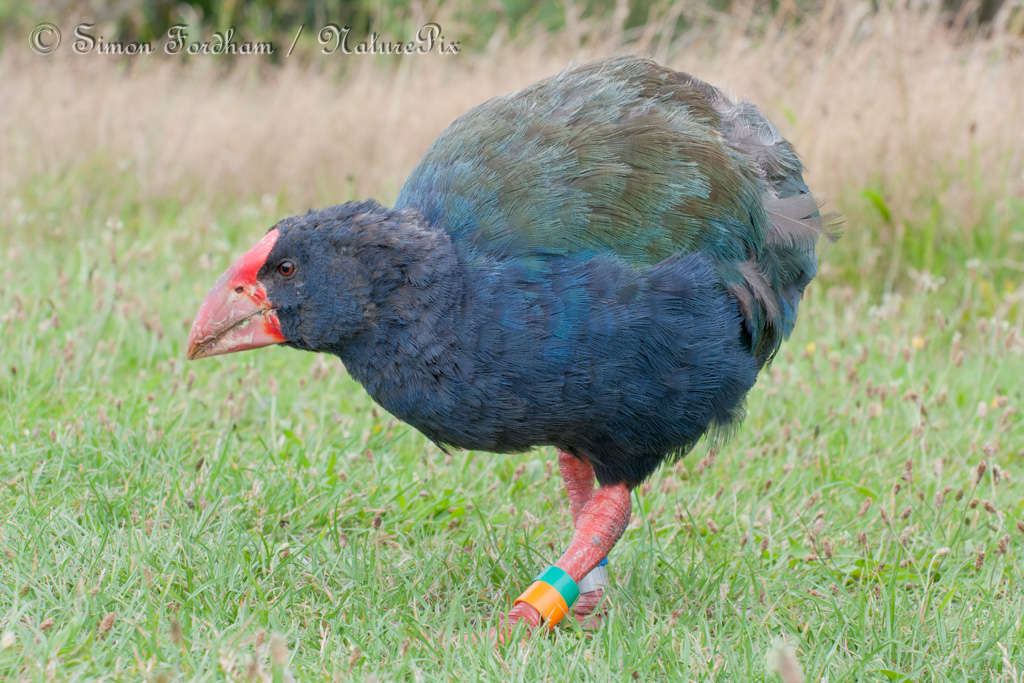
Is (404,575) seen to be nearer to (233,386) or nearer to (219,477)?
(219,477)

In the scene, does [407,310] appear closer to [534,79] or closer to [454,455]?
[454,455]

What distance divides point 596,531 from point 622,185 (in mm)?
727

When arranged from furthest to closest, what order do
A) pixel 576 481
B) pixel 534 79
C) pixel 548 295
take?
pixel 534 79 < pixel 576 481 < pixel 548 295

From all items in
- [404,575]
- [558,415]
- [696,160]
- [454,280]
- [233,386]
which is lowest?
[233,386]

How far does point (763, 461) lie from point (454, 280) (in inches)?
52.1

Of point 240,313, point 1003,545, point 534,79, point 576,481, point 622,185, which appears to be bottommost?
point 534,79

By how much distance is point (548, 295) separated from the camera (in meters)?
2.00

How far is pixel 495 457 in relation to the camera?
2932 millimetres

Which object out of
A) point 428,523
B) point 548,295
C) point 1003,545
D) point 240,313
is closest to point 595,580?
point 428,523

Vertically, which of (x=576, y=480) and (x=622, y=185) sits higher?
(x=622, y=185)

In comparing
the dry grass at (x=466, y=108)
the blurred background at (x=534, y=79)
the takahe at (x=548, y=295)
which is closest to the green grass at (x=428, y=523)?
the takahe at (x=548, y=295)

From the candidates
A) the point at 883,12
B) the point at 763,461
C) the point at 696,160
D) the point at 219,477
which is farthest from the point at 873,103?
the point at 219,477

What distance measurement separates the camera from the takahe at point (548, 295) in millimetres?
2002

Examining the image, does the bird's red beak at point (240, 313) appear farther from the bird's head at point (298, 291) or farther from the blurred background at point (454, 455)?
the blurred background at point (454, 455)
